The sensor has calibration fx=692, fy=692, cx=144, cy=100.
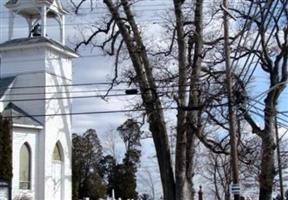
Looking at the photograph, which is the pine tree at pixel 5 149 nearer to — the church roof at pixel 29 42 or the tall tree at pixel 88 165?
the church roof at pixel 29 42

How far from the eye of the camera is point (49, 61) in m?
53.6

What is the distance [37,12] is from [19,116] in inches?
383

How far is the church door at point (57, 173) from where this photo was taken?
52562mm

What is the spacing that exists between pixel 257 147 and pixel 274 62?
26.4 feet

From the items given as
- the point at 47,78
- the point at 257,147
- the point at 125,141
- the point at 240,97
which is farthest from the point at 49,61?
the point at 125,141

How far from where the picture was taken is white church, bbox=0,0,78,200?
5056 centimetres

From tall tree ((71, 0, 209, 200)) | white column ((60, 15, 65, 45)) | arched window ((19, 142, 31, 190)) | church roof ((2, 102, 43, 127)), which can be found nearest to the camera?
tall tree ((71, 0, 209, 200))

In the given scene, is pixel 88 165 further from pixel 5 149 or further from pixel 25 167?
pixel 5 149

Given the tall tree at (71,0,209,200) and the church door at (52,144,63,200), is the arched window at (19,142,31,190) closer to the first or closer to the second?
the church door at (52,144,63,200)

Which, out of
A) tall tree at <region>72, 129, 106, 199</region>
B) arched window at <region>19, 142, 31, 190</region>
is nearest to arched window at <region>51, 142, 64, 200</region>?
arched window at <region>19, 142, 31, 190</region>

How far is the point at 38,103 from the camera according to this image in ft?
172

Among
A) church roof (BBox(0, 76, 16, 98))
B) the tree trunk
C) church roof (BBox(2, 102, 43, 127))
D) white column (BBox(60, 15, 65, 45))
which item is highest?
white column (BBox(60, 15, 65, 45))

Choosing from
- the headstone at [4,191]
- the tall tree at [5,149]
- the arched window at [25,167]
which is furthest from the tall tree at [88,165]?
the headstone at [4,191]

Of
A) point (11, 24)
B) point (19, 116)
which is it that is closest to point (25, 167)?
point (19, 116)
